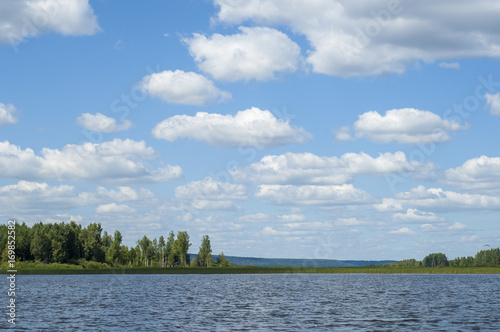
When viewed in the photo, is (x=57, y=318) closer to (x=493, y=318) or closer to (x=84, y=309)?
(x=84, y=309)

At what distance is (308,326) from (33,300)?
1978 inches

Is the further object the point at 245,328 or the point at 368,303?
the point at 368,303

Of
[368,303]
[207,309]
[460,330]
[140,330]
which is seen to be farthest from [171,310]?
[460,330]

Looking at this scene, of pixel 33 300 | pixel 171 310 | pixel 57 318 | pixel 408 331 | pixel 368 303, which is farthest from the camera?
pixel 33 300

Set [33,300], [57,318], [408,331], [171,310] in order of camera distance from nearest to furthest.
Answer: [408,331] < [57,318] < [171,310] < [33,300]

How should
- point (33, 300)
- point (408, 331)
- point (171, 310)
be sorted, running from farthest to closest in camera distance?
point (33, 300) < point (171, 310) < point (408, 331)

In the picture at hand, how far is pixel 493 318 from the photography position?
59.6 m

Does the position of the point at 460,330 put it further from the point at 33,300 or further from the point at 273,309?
the point at 33,300

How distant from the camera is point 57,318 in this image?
58.6 meters

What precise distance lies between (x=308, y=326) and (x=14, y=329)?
88.1 feet

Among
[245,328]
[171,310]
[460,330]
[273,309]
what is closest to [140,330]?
[245,328]

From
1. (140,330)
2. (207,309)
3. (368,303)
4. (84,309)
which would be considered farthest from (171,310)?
(368,303)

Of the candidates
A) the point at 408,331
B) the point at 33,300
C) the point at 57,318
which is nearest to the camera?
the point at 408,331

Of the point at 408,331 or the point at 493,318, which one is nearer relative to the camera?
the point at 408,331
